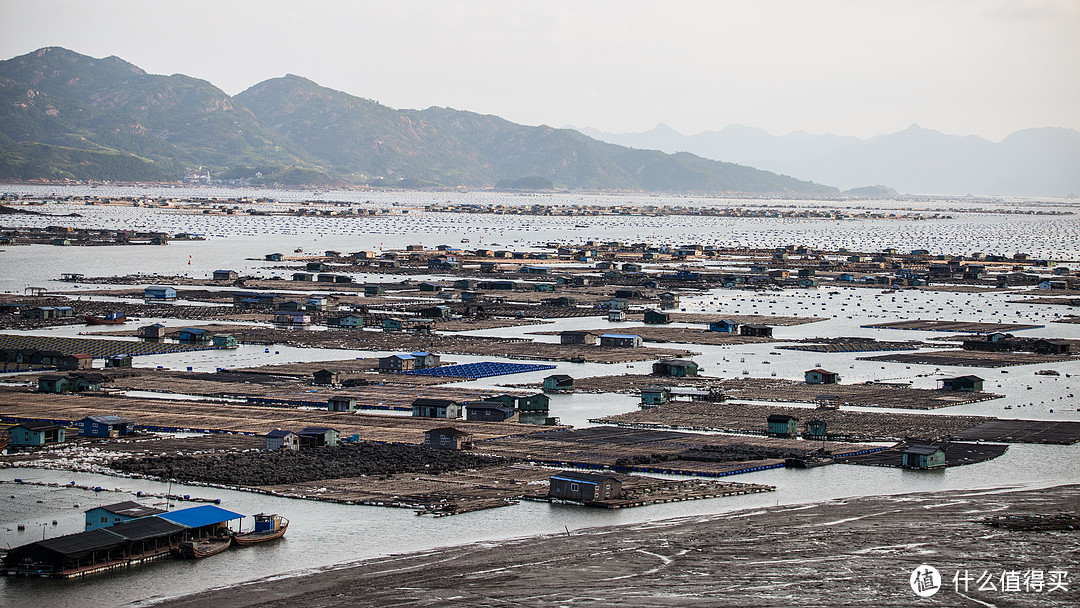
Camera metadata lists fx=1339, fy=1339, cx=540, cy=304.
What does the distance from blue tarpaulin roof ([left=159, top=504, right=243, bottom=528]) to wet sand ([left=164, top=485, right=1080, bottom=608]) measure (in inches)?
90.2

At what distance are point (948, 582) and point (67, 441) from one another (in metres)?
19.3

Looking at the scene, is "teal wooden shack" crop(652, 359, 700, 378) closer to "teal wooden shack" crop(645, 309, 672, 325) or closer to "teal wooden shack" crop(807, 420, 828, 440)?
"teal wooden shack" crop(807, 420, 828, 440)

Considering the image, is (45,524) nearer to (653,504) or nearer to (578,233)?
(653,504)

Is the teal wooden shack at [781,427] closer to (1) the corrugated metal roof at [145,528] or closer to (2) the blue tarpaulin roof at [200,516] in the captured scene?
(2) the blue tarpaulin roof at [200,516]

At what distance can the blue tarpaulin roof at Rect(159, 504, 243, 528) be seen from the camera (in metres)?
21.9

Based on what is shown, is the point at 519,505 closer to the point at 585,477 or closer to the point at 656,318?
the point at 585,477

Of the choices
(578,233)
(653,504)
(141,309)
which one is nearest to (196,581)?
(653,504)

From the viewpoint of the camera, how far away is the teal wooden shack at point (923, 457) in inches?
1125

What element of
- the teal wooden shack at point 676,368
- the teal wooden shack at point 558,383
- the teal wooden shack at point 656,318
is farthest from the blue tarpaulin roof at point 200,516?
the teal wooden shack at point 656,318

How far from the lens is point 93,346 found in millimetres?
45844

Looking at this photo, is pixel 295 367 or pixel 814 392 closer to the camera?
pixel 814 392

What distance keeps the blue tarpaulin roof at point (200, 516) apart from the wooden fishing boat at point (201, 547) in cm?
30

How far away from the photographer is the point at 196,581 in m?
20.3

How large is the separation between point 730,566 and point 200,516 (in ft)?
28.7
